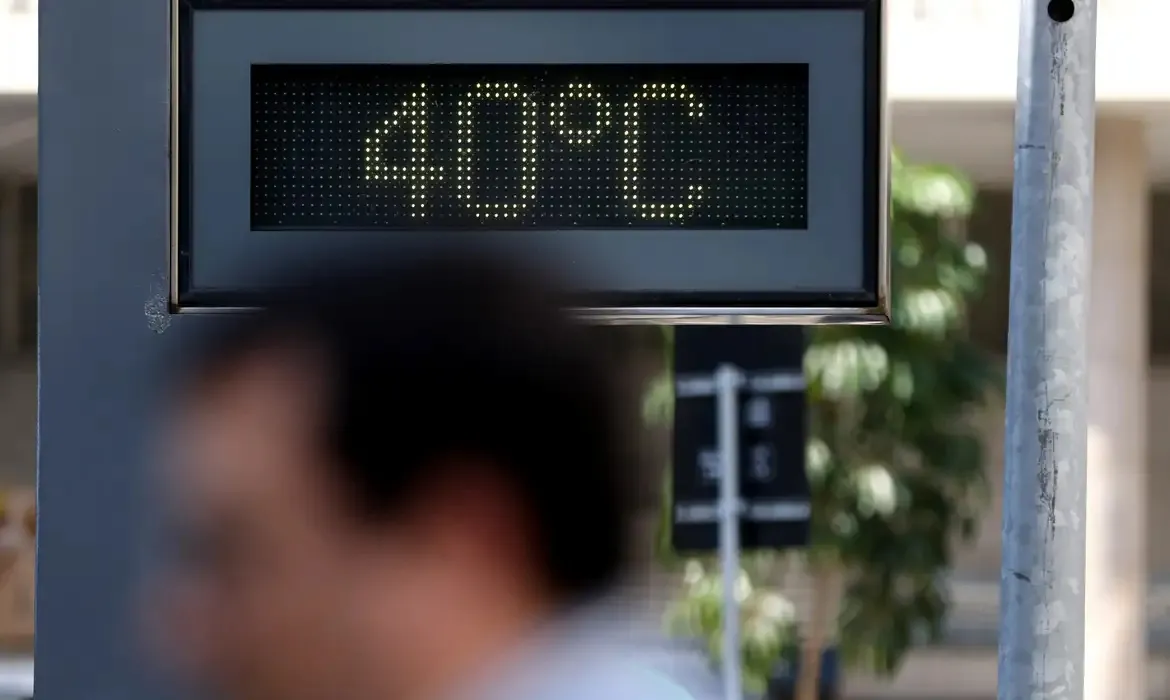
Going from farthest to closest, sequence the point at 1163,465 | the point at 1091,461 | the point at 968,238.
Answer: the point at 1163,465 < the point at 968,238 < the point at 1091,461

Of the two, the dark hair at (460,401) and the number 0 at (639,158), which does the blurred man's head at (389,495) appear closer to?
the dark hair at (460,401)

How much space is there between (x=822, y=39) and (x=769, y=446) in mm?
2766

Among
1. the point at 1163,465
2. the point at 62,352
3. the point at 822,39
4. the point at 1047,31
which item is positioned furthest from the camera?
the point at 1163,465

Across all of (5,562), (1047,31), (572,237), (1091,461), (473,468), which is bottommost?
(5,562)

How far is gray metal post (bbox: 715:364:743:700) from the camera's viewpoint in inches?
148

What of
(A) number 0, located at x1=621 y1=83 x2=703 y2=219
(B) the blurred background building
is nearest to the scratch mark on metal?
(A) number 0, located at x1=621 y1=83 x2=703 y2=219

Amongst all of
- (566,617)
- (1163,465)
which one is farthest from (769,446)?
(1163,465)

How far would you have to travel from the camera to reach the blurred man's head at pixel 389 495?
134 cm

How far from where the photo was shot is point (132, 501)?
1.35 metres

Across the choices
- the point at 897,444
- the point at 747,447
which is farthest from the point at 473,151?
the point at 897,444

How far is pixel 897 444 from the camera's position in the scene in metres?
5.36

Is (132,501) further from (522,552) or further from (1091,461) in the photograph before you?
(1091,461)

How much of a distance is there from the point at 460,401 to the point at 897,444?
423 cm

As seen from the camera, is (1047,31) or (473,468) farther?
(1047,31)
